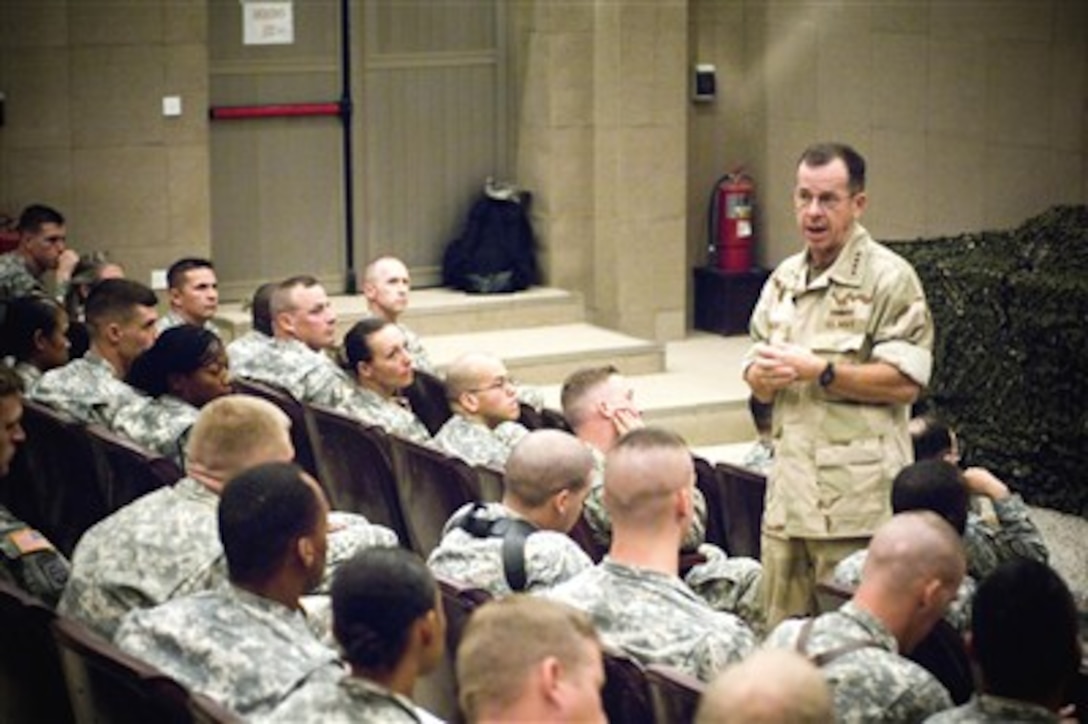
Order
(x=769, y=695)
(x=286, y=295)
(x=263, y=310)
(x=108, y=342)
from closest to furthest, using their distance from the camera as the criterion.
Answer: (x=769, y=695), (x=108, y=342), (x=286, y=295), (x=263, y=310)

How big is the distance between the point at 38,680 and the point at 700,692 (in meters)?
1.50

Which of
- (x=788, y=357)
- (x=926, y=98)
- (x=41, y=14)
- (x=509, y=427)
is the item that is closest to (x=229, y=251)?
(x=41, y=14)

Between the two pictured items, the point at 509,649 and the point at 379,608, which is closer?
the point at 509,649

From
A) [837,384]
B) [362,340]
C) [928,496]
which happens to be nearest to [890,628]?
[928,496]

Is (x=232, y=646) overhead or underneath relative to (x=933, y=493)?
underneath

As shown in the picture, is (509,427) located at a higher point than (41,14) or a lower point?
lower

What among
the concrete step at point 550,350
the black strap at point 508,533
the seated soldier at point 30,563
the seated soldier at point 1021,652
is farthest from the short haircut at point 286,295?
the seated soldier at point 1021,652

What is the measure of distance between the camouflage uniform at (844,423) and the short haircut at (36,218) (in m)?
4.74

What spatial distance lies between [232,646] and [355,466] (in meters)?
2.73

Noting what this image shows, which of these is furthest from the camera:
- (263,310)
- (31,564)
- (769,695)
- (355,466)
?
(263,310)

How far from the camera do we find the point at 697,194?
12.9 meters

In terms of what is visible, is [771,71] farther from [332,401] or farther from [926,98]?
[332,401]

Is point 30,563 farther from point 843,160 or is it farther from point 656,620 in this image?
point 843,160

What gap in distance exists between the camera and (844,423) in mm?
6145
